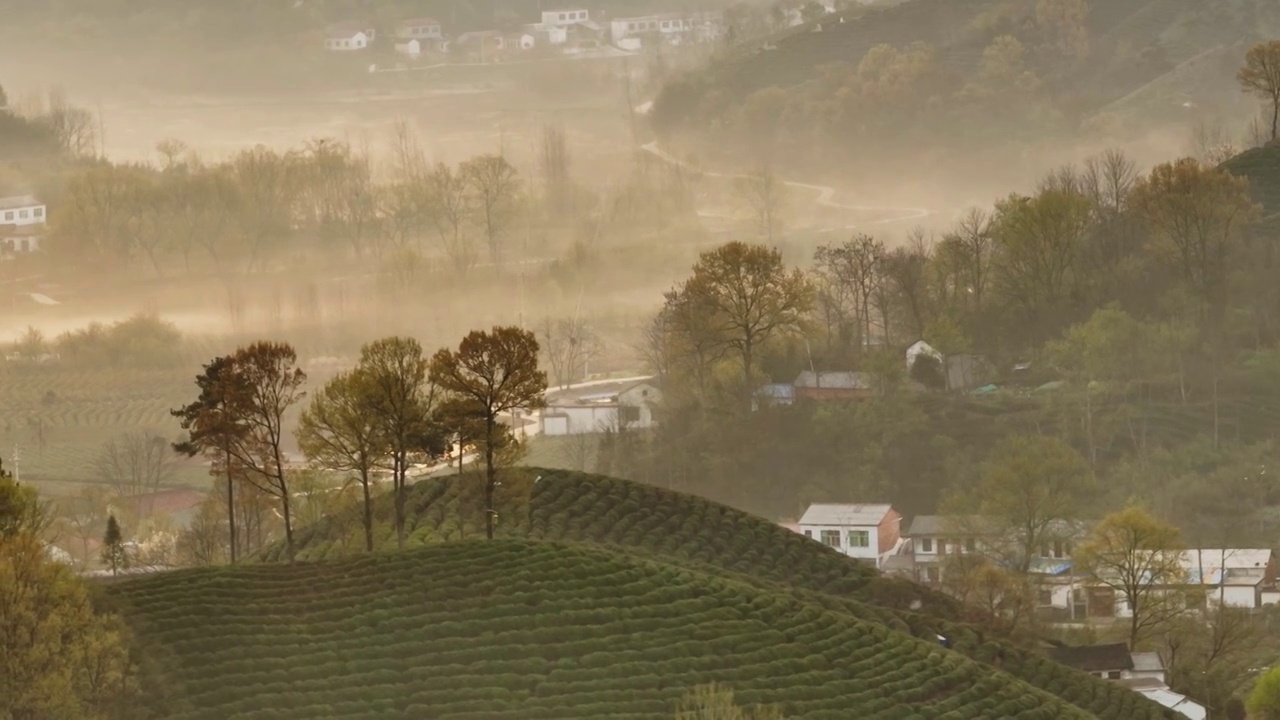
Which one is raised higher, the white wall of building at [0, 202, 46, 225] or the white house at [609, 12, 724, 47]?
the white house at [609, 12, 724, 47]

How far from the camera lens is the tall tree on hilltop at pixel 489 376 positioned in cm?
4491

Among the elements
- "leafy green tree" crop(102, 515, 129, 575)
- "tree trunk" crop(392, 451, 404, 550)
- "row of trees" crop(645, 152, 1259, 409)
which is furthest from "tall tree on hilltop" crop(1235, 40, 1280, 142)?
"leafy green tree" crop(102, 515, 129, 575)

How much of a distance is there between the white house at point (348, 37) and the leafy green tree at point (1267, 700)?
223ft

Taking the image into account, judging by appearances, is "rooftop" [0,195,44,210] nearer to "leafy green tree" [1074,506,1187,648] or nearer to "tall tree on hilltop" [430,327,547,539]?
"tall tree on hilltop" [430,327,547,539]

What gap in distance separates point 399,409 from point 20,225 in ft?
145

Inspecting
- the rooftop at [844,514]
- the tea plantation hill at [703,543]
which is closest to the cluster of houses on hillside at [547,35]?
the rooftop at [844,514]

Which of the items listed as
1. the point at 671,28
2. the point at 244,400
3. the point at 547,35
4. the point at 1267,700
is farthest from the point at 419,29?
the point at 1267,700

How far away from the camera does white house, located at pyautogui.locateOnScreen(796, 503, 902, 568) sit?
2269 inches

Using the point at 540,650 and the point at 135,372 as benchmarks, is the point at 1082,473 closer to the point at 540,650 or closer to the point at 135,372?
the point at 540,650

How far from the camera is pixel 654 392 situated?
7062 cm

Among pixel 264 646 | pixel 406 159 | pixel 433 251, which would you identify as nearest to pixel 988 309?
pixel 433 251

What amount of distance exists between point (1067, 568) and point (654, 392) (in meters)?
17.5

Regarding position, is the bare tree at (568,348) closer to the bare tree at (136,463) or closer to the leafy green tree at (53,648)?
the bare tree at (136,463)

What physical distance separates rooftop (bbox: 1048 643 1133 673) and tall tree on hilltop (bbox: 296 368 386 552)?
11.8m
